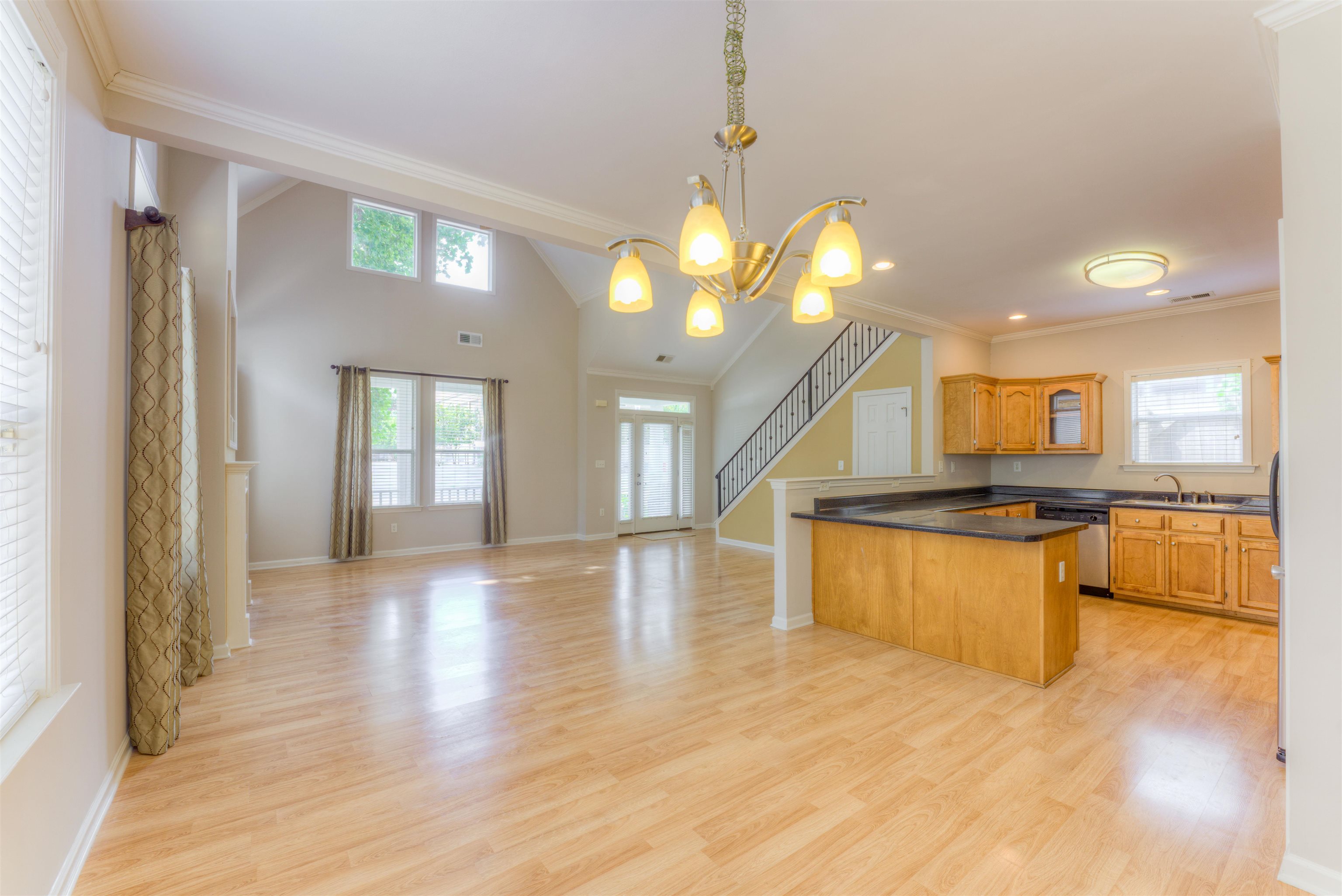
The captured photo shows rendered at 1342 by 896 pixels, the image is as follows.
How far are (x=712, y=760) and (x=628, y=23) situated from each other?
2.89 m

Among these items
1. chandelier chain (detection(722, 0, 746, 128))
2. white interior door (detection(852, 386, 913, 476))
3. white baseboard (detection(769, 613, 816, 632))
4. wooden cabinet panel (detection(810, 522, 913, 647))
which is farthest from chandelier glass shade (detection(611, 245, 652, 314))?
white interior door (detection(852, 386, 913, 476))

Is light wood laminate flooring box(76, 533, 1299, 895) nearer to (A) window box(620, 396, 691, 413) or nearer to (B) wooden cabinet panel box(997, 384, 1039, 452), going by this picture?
(B) wooden cabinet panel box(997, 384, 1039, 452)

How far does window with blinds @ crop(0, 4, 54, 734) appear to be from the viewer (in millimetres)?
1476

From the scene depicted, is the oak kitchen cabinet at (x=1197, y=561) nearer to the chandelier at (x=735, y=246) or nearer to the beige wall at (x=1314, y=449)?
the beige wall at (x=1314, y=449)

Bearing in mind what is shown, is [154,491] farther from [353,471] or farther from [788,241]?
[353,471]

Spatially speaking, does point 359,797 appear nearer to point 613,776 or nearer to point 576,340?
point 613,776

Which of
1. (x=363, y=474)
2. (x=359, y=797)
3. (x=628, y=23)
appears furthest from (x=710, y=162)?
(x=363, y=474)

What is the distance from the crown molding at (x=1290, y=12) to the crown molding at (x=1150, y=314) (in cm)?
405

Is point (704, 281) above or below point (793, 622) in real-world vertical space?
above

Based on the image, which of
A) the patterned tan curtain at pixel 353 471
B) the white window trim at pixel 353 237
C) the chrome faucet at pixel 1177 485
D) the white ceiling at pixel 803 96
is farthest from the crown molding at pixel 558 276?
the chrome faucet at pixel 1177 485

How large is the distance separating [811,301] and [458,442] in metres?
6.68

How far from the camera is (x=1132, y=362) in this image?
6.15m

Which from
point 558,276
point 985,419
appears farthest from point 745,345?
point 985,419

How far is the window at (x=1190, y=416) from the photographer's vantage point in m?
5.52
